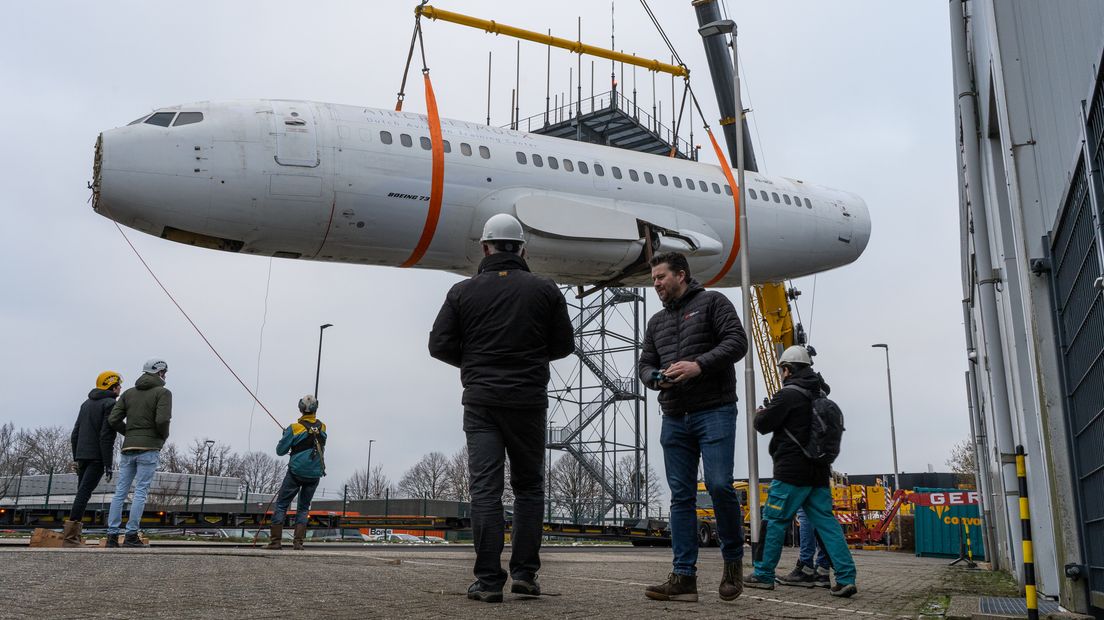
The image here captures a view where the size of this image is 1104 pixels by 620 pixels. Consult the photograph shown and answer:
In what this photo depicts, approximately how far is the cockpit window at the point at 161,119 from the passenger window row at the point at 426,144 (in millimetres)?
2761

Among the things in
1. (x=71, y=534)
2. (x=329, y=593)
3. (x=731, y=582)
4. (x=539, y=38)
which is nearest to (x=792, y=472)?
(x=731, y=582)

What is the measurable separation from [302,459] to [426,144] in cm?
488

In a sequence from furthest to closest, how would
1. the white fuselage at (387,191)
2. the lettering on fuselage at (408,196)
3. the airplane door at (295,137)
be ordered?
the lettering on fuselage at (408,196) → the airplane door at (295,137) → the white fuselage at (387,191)

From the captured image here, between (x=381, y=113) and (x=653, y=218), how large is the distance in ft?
15.7

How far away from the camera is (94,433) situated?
35.3 ft

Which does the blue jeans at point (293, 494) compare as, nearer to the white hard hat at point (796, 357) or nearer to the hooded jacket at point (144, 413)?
the hooded jacket at point (144, 413)

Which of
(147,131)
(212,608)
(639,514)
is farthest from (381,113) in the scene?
(639,514)

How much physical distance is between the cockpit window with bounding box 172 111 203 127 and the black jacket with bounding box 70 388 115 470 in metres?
3.63

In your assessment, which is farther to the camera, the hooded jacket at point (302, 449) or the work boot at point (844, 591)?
the hooded jacket at point (302, 449)

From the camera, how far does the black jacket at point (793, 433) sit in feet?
23.7

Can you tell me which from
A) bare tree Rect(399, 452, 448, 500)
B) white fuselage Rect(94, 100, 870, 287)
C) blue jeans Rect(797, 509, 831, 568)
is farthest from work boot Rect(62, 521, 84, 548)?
bare tree Rect(399, 452, 448, 500)

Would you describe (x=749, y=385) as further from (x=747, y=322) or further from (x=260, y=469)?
(x=260, y=469)

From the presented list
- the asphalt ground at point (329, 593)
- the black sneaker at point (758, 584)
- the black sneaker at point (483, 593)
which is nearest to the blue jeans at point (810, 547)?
the asphalt ground at point (329, 593)

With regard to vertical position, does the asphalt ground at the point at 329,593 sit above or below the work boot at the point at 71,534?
below
